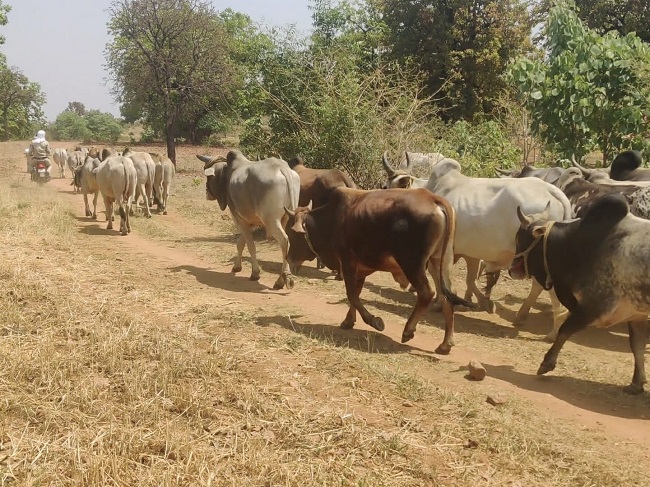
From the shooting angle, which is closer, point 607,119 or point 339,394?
point 339,394

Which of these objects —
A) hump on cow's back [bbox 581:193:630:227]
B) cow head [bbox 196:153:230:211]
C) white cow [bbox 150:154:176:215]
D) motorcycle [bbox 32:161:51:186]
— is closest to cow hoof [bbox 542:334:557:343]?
hump on cow's back [bbox 581:193:630:227]

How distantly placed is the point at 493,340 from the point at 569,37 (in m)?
7.22

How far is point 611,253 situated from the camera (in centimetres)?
532

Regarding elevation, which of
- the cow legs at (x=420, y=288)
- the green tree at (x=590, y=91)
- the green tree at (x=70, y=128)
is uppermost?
the green tree at (x=70, y=128)

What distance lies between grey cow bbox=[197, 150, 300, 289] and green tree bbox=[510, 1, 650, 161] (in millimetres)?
5071

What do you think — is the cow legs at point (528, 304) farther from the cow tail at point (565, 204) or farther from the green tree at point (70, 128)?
the green tree at point (70, 128)

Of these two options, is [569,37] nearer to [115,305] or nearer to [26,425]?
[115,305]

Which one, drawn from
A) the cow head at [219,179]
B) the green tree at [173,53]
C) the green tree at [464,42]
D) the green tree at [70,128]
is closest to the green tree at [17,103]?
the green tree at [70,128]

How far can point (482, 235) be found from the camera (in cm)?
762

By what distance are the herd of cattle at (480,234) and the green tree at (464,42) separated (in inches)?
579

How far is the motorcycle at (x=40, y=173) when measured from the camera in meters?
20.0

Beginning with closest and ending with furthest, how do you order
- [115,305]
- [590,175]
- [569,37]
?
[115,305], [590,175], [569,37]

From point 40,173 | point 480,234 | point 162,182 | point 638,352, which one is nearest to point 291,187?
point 480,234

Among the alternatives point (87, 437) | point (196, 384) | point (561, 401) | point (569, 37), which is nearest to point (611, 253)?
point (561, 401)
